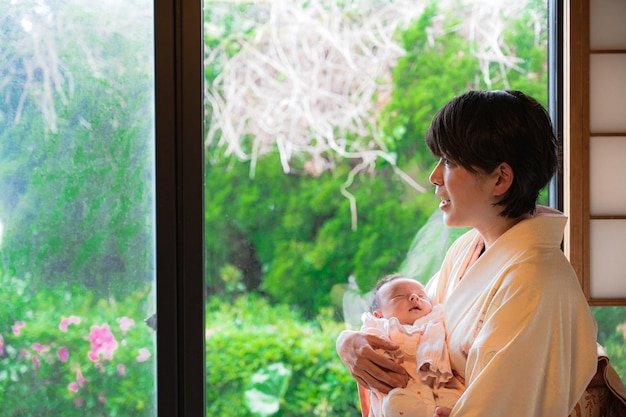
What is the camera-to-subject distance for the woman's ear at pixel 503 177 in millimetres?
1654

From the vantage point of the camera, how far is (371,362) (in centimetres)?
175

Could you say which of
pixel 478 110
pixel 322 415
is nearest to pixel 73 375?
pixel 322 415

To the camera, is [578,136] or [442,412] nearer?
[442,412]

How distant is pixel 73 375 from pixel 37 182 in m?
0.72

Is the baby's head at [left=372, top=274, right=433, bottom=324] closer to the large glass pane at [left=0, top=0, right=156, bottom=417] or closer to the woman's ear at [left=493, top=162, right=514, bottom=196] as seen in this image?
the woman's ear at [left=493, top=162, right=514, bottom=196]

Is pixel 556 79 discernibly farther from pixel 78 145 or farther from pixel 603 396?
pixel 78 145

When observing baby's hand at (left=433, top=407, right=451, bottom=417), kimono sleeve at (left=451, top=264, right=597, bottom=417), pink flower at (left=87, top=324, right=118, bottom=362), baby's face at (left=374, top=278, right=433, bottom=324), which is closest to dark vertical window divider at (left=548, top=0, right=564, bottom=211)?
baby's face at (left=374, top=278, right=433, bottom=324)

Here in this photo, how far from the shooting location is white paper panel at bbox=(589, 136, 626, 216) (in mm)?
2590

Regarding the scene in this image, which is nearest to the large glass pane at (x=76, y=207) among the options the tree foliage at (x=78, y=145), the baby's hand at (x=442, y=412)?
the tree foliage at (x=78, y=145)

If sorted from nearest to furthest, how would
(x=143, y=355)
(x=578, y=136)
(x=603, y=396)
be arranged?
(x=603, y=396), (x=578, y=136), (x=143, y=355)

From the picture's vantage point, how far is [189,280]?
2574 millimetres

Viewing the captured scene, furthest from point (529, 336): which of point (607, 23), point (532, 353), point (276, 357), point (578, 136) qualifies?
point (276, 357)

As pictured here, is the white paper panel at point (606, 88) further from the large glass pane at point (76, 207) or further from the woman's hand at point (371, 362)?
the large glass pane at point (76, 207)

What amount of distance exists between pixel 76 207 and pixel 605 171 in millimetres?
1920
